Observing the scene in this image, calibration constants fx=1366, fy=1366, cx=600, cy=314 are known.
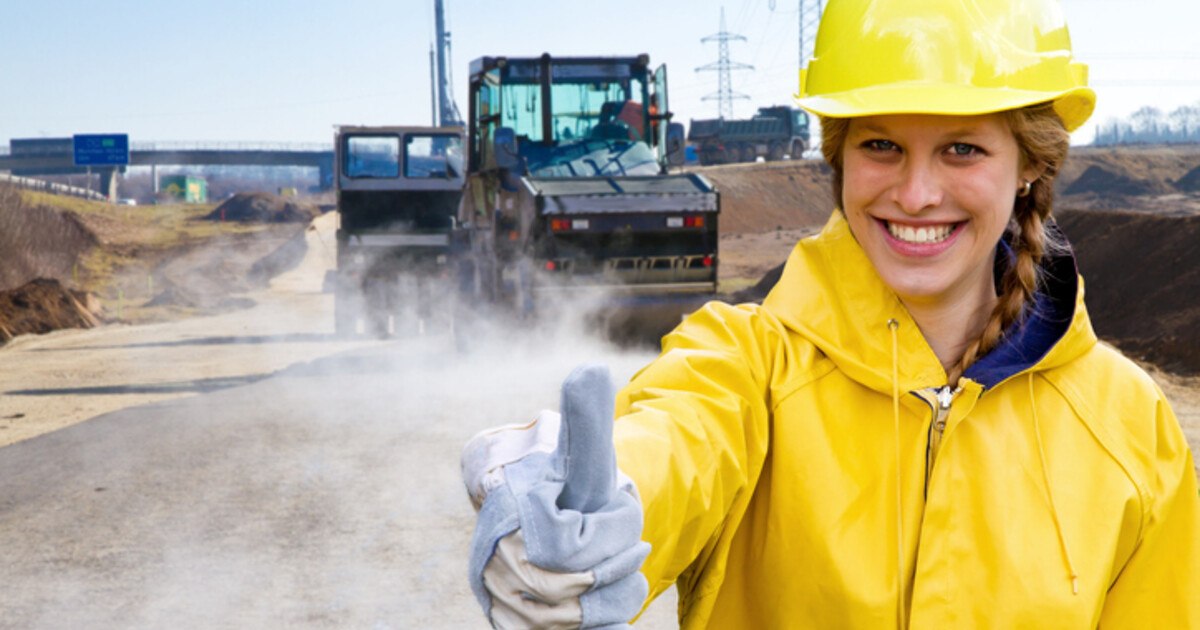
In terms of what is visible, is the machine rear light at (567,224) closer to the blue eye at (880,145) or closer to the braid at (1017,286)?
the braid at (1017,286)

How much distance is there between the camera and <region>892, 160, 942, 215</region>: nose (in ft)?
6.84

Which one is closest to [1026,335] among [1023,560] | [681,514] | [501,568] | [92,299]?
[1023,560]

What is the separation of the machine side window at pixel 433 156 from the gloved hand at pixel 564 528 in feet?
64.3

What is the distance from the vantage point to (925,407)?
80.7 inches

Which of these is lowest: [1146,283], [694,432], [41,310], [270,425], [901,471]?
[41,310]

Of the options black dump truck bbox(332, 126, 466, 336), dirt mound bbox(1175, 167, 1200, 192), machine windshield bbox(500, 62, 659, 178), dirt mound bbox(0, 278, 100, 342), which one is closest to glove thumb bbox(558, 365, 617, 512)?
machine windshield bbox(500, 62, 659, 178)

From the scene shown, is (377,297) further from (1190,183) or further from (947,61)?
(1190,183)

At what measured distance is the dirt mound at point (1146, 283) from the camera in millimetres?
14656

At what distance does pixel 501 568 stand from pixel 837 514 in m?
0.69

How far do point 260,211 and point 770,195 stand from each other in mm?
26401

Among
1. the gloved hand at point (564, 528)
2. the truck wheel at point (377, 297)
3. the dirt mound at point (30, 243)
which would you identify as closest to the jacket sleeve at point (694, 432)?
the gloved hand at point (564, 528)

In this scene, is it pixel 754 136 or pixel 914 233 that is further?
pixel 754 136

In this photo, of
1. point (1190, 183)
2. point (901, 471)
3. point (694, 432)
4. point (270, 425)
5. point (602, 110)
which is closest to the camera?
point (694, 432)

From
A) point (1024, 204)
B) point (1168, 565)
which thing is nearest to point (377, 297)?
point (1024, 204)
